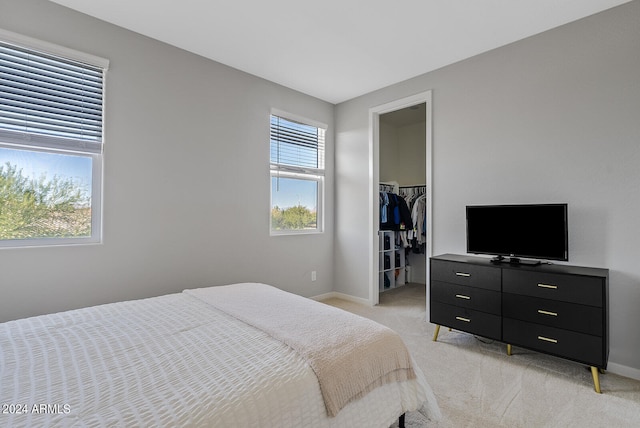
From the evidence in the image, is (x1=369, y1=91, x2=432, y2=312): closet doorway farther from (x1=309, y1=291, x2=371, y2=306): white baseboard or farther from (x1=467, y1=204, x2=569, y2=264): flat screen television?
(x1=467, y1=204, x2=569, y2=264): flat screen television

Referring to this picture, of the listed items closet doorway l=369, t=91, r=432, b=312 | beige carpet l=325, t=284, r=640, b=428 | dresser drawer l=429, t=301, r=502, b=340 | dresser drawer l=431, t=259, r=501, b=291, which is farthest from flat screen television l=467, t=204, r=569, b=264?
closet doorway l=369, t=91, r=432, b=312

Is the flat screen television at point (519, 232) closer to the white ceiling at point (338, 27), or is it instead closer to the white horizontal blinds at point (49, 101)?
the white ceiling at point (338, 27)

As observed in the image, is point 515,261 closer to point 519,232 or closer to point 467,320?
point 519,232

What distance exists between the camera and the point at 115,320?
1.59 metres

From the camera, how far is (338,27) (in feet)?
8.05

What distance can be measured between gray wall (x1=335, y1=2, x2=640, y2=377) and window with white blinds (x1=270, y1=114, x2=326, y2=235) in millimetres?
1359

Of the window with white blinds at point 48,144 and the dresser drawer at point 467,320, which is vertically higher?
the window with white blinds at point 48,144

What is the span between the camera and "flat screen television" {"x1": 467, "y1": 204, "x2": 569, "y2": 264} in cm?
229

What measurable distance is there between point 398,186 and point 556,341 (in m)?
3.51

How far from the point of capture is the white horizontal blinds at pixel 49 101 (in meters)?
2.02

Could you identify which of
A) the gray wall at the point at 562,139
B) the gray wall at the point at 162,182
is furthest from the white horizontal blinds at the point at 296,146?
the gray wall at the point at 562,139

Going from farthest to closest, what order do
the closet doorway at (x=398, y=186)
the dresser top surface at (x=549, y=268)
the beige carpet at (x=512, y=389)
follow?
the closet doorway at (x=398, y=186)
the dresser top surface at (x=549, y=268)
the beige carpet at (x=512, y=389)

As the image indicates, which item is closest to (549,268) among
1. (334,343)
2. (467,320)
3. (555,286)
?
(555,286)

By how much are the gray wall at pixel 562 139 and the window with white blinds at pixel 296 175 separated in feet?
4.46
